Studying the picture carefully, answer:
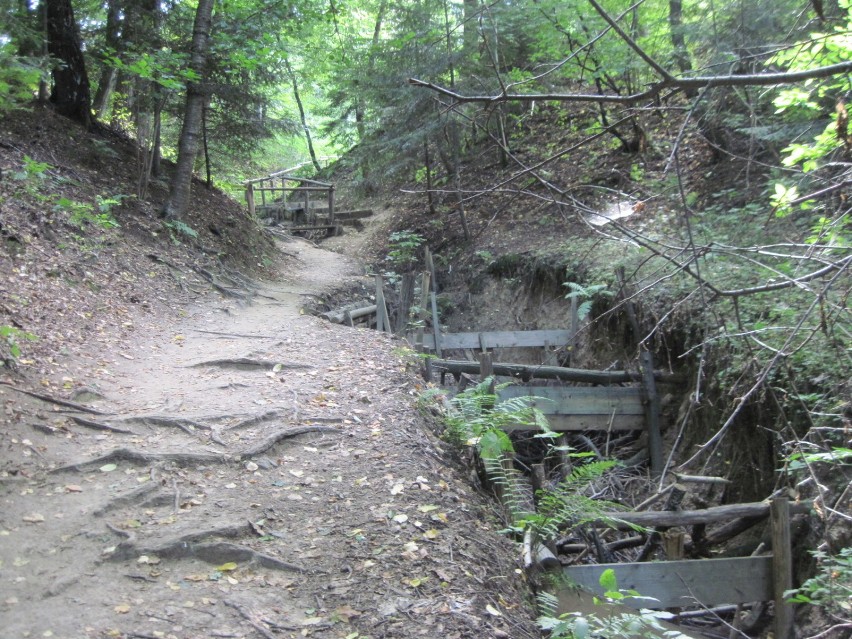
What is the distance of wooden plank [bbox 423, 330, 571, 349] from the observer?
11383 mm

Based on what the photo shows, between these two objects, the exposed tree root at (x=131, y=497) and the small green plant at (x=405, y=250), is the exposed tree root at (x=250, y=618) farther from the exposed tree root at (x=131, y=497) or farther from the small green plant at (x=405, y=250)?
the small green plant at (x=405, y=250)

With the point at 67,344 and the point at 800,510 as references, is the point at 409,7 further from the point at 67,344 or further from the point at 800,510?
the point at 800,510

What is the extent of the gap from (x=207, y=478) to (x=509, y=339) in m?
6.99

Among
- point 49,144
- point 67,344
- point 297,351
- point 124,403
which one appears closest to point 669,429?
point 297,351

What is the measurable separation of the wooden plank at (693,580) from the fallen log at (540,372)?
14.8ft

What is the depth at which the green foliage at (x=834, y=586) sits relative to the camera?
13.8 feet

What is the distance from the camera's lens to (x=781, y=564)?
17.4 ft

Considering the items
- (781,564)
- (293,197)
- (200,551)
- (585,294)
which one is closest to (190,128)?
(585,294)

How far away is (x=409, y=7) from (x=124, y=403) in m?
13.0

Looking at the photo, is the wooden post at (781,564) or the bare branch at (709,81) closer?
the bare branch at (709,81)

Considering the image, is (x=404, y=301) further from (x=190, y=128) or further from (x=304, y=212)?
(x=304, y=212)

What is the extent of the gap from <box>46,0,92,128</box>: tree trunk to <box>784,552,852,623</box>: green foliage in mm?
13820

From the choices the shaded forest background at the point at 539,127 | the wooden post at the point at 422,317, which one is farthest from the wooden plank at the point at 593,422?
the wooden post at the point at 422,317

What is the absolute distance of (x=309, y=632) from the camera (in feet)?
12.1
